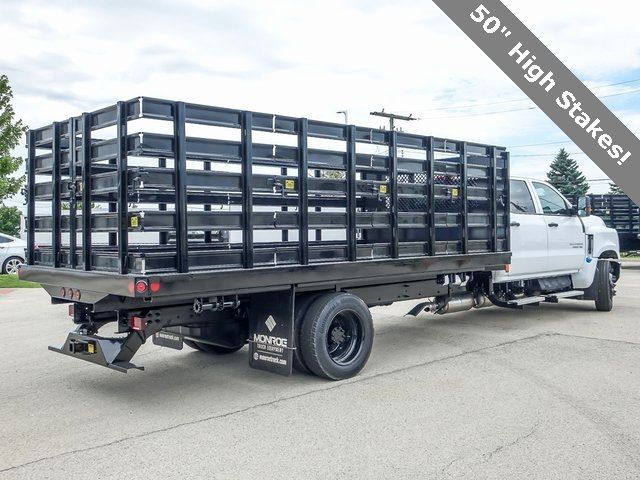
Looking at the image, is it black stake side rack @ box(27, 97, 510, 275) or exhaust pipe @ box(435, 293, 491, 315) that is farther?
exhaust pipe @ box(435, 293, 491, 315)

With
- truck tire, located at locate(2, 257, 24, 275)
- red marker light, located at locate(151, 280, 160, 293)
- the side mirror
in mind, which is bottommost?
truck tire, located at locate(2, 257, 24, 275)

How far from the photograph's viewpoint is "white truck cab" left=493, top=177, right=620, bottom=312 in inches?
361

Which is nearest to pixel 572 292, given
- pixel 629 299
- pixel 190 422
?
pixel 629 299

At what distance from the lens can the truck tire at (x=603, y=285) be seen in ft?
34.6

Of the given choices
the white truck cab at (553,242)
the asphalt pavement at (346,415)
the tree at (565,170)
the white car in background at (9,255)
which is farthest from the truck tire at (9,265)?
the tree at (565,170)

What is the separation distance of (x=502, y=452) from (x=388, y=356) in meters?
3.10

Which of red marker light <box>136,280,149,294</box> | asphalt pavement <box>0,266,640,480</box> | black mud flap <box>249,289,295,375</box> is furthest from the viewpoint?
black mud flap <box>249,289,295,375</box>

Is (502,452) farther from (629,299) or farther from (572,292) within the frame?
(629,299)

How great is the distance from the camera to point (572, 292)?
1038cm

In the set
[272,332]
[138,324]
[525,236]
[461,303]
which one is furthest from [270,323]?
[525,236]

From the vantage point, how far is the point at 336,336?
6.45 meters

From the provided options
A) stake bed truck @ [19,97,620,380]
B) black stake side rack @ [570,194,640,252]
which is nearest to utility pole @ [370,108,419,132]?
black stake side rack @ [570,194,640,252]

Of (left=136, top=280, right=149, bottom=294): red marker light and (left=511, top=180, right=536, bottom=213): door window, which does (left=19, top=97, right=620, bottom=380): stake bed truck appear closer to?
(left=136, top=280, right=149, bottom=294): red marker light

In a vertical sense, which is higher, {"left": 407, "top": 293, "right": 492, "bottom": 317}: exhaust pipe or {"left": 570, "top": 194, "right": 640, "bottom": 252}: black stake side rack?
{"left": 570, "top": 194, "right": 640, "bottom": 252}: black stake side rack
